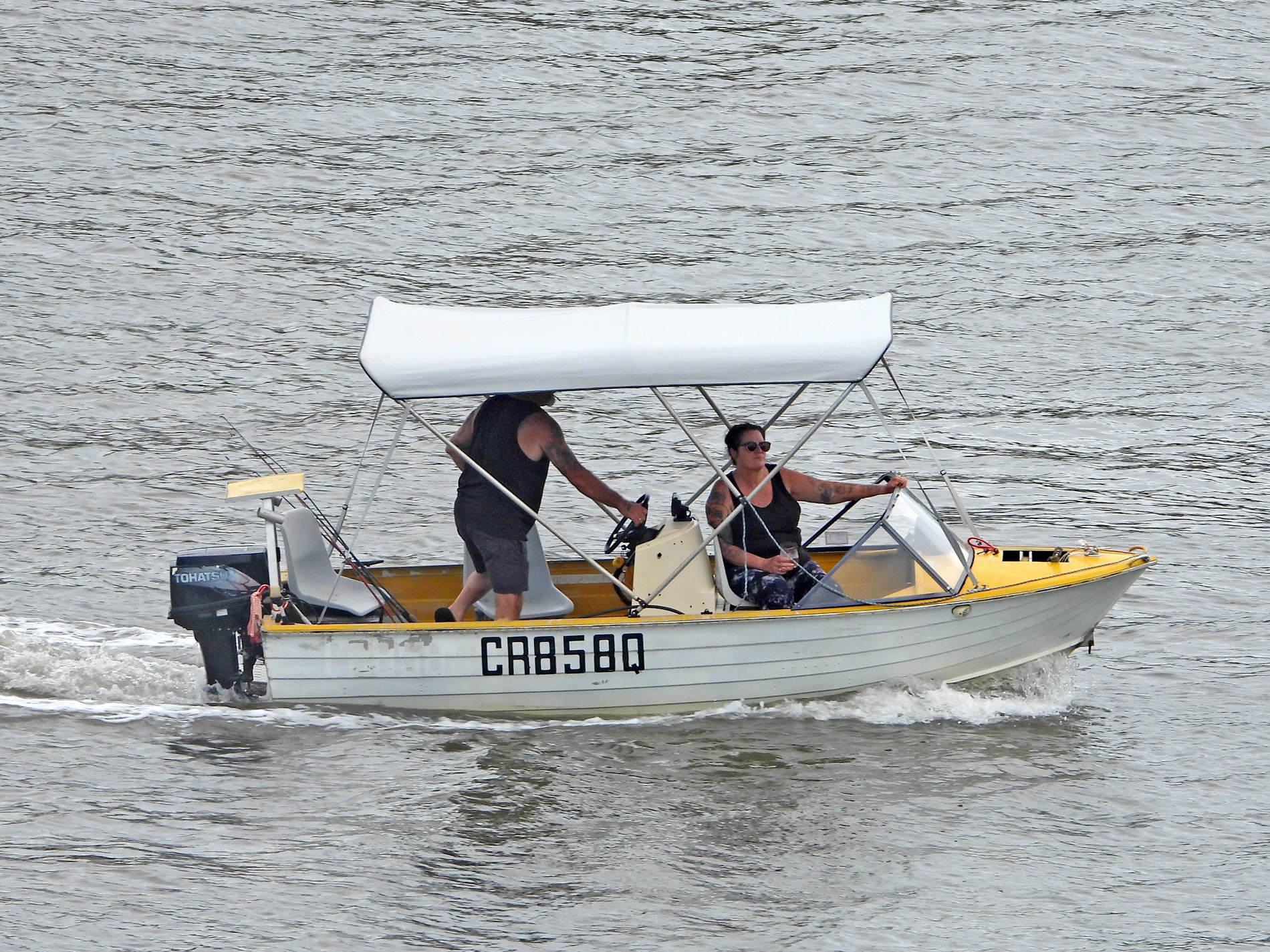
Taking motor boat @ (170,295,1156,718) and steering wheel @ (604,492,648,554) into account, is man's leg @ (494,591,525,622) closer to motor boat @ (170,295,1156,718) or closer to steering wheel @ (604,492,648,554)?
motor boat @ (170,295,1156,718)

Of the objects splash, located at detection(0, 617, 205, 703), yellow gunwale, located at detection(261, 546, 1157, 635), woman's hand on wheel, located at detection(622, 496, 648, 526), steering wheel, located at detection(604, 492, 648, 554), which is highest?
woman's hand on wheel, located at detection(622, 496, 648, 526)

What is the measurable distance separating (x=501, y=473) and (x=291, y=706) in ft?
5.94

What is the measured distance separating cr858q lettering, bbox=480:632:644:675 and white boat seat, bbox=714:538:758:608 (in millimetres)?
613

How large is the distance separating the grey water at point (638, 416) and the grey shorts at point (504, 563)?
0.82 meters

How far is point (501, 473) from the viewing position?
991cm

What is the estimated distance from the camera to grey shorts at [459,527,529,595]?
392 inches

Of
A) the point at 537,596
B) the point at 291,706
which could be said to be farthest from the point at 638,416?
the point at 291,706

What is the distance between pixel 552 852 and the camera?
854 cm

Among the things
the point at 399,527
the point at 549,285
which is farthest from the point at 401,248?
the point at 399,527

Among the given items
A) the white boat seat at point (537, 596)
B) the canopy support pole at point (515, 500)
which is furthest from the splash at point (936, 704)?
the white boat seat at point (537, 596)

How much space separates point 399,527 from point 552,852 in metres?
5.86

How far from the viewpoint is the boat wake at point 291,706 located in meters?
9.92

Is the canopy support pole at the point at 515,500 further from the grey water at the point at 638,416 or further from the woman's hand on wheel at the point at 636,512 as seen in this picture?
the grey water at the point at 638,416

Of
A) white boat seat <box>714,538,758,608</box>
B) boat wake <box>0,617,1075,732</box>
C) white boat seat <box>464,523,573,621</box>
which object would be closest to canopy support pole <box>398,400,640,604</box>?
white boat seat <box>714,538,758,608</box>
